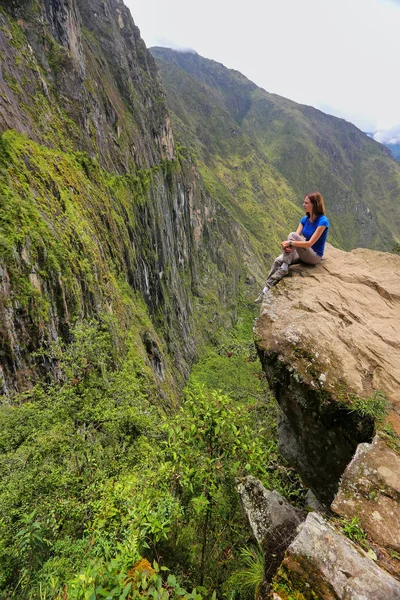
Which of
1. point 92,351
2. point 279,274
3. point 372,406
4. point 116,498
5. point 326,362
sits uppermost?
point 279,274

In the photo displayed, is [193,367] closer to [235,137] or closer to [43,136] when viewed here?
[43,136]

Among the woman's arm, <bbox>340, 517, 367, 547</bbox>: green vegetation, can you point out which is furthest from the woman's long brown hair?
<bbox>340, 517, 367, 547</bbox>: green vegetation

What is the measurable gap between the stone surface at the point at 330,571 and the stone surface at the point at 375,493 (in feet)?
1.41

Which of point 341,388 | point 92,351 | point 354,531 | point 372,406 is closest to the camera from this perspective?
point 354,531

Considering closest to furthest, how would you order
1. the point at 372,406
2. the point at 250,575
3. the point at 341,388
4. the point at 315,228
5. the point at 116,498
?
the point at 250,575
the point at 372,406
the point at 116,498
the point at 341,388
the point at 315,228

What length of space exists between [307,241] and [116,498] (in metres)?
7.35

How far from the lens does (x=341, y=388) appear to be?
5.68 metres

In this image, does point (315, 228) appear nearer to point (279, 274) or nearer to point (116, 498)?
point (279, 274)

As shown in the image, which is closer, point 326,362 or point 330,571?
point 330,571

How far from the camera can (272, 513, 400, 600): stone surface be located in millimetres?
3121

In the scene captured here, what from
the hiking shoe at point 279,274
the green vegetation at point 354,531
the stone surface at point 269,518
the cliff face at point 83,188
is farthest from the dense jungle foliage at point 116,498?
the cliff face at point 83,188

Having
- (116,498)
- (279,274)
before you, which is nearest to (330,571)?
(116,498)

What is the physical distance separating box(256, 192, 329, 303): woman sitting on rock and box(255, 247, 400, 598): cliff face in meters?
0.39

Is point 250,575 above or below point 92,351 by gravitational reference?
below
